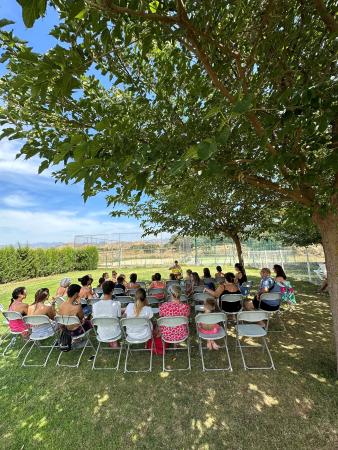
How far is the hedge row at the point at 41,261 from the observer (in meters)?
17.9

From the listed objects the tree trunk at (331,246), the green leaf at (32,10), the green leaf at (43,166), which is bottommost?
the tree trunk at (331,246)

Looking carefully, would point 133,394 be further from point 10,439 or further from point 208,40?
point 208,40

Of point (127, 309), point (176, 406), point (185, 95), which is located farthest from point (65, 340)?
point (185, 95)

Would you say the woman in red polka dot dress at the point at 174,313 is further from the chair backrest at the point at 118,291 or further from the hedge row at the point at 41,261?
the hedge row at the point at 41,261

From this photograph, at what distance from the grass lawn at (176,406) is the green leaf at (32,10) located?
3772 mm

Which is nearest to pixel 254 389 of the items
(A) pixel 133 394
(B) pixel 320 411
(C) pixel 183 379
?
(B) pixel 320 411

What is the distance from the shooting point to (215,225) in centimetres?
978

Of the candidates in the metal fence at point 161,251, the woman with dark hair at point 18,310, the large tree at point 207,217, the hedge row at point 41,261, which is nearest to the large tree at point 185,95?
the woman with dark hair at point 18,310

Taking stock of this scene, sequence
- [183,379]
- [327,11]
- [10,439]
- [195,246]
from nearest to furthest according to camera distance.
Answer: [327,11] → [10,439] → [183,379] → [195,246]

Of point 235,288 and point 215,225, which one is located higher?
point 215,225

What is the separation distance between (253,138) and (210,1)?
1887mm

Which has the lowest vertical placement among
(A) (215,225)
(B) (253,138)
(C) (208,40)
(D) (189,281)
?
(D) (189,281)

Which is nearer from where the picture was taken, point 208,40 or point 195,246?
point 208,40

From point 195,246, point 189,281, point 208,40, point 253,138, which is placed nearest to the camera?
point 208,40
